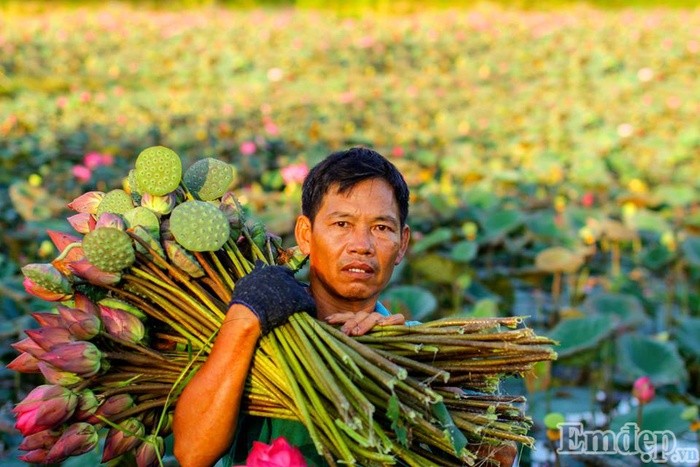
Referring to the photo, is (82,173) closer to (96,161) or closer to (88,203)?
(96,161)

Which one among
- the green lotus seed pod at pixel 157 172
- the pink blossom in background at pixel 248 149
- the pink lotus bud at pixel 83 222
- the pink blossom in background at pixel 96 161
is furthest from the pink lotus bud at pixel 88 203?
the pink blossom in background at pixel 248 149

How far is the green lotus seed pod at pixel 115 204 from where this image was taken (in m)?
1.80

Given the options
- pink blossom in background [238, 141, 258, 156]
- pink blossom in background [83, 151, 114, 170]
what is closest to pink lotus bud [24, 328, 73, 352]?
pink blossom in background [83, 151, 114, 170]

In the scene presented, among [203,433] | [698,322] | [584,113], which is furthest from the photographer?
[584,113]

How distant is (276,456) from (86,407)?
0.37 meters

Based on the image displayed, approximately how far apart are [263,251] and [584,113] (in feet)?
24.5

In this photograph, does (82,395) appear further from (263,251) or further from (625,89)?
(625,89)

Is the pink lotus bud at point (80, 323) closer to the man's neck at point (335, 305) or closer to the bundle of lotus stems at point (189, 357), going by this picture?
the bundle of lotus stems at point (189, 357)

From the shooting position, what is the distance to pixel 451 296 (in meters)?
4.70

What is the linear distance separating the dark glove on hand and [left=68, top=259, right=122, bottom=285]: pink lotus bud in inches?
8.5

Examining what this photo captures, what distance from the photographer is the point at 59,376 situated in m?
1.65

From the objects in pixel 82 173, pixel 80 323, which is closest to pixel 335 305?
pixel 80 323

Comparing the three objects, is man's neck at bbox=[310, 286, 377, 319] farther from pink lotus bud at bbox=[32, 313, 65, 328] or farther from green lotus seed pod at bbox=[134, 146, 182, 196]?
pink lotus bud at bbox=[32, 313, 65, 328]

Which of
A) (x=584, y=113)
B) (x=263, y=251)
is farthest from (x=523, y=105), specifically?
(x=263, y=251)
